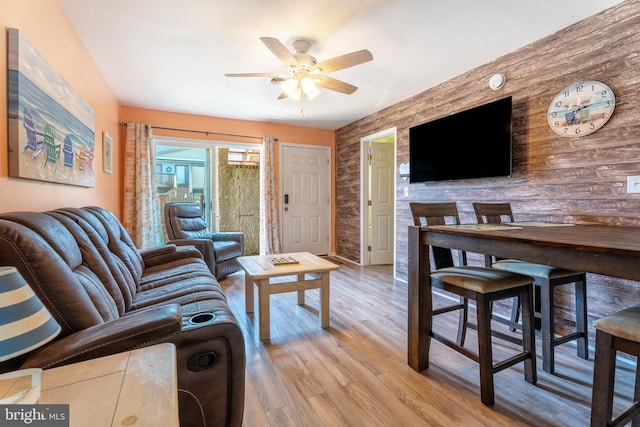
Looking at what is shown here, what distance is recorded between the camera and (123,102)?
390 cm

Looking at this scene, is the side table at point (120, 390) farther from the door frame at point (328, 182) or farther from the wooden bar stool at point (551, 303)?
the door frame at point (328, 182)

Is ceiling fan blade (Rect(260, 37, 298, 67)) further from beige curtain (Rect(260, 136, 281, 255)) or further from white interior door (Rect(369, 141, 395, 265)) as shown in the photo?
white interior door (Rect(369, 141, 395, 265))

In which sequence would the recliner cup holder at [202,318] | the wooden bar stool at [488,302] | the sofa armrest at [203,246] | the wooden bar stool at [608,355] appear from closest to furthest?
1. the wooden bar stool at [608,355]
2. the recliner cup holder at [202,318]
3. the wooden bar stool at [488,302]
4. the sofa armrest at [203,246]

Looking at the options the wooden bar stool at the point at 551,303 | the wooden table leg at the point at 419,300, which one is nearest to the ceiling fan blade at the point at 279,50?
the wooden table leg at the point at 419,300

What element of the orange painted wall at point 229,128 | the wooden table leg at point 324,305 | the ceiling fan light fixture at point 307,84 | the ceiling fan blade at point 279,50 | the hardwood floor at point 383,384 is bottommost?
the hardwood floor at point 383,384

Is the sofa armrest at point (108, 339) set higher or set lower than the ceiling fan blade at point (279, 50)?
lower

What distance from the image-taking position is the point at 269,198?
4773mm

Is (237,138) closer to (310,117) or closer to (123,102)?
(310,117)

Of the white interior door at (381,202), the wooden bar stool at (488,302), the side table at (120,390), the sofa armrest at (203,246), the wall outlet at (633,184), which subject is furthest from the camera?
the white interior door at (381,202)

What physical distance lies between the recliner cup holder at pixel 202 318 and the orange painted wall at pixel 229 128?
3782 mm

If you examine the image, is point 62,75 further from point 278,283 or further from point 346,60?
point 278,283

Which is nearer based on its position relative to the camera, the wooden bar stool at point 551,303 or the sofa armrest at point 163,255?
the wooden bar stool at point 551,303

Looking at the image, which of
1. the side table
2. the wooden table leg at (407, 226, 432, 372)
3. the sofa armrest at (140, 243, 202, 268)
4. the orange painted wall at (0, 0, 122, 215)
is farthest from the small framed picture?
the wooden table leg at (407, 226, 432, 372)

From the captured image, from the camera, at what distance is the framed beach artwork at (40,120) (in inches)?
54.8
